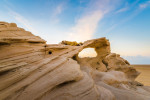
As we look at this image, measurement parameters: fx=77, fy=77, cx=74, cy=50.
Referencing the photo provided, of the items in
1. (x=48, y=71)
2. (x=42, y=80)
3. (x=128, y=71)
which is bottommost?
(x=128, y=71)

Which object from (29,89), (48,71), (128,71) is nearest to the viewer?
(29,89)

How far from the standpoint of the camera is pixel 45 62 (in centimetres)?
301

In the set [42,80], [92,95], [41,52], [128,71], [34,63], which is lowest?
[128,71]

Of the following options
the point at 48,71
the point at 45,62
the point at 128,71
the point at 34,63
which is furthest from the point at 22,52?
the point at 128,71

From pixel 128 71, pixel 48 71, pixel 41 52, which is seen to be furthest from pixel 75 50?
pixel 128 71

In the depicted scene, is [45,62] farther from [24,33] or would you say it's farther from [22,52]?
[24,33]

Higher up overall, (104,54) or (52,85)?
(104,54)

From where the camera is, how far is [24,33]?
387cm

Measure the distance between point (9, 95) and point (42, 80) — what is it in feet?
2.59

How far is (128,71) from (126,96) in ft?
15.8

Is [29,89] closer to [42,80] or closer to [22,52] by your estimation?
[42,80]

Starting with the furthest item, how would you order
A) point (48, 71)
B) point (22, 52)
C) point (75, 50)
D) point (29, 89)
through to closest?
point (75, 50)
point (22, 52)
point (48, 71)
point (29, 89)

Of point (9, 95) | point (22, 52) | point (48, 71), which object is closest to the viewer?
point (9, 95)

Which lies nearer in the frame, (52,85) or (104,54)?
(52,85)
